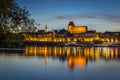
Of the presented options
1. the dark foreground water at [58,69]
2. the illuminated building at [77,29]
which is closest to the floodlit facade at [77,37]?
the illuminated building at [77,29]

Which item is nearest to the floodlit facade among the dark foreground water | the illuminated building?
the illuminated building

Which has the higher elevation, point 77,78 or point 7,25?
point 7,25

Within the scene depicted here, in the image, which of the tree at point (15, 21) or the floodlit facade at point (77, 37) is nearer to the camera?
the tree at point (15, 21)

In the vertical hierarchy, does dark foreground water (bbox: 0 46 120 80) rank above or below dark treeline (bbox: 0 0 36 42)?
below

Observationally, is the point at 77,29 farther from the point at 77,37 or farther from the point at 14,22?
the point at 14,22

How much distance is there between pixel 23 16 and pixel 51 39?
167823 millimetres

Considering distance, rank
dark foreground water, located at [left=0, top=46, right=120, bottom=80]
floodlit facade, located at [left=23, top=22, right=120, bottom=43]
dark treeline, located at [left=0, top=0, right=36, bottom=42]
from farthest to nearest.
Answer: floodlit facade, located at [left=23, top=22, right=120, bottom=43] → dark foreground water, located at [left=0, top=46, right=120, bottom=80] → dark treeline, located at [left=0, top=0, right=36, bottom=42]

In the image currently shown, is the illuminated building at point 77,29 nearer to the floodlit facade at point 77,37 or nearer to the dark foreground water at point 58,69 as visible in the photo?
the floodlit facade at point 77,37

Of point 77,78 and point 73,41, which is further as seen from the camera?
point 73,41

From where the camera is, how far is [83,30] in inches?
7564

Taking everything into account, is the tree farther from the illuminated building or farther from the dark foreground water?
the illuminated building

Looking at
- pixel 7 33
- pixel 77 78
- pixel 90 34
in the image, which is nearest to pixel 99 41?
pixel 90 34

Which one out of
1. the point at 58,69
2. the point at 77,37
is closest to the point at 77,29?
the point at 77,37

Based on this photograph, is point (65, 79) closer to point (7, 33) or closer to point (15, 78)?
point (15, 78)
